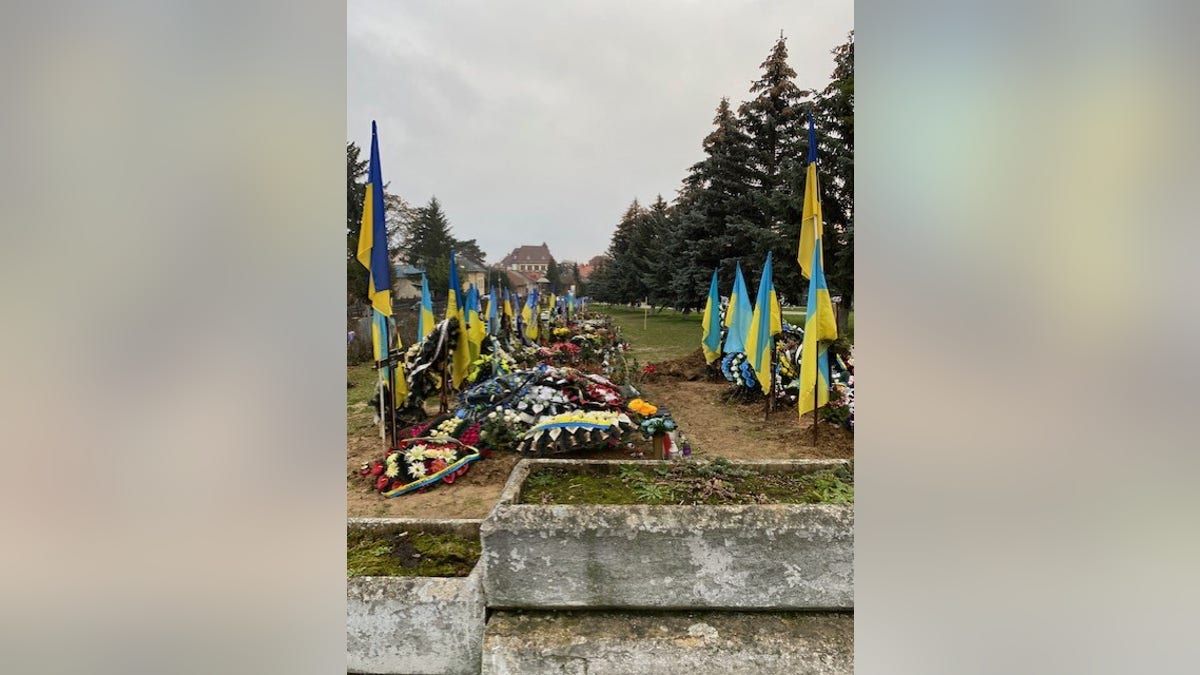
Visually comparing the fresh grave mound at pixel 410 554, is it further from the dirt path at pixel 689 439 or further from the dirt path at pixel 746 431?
the dirt path at pixel 746 431

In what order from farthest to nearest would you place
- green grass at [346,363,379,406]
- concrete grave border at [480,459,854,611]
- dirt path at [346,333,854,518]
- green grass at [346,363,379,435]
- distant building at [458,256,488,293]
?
1. distant building at [458,256,488,293]
2. green grass at [346,363,379,406]
3. green grass at [346,363,379,435]
4. dirt path at [346,333,854,518]
5. concrete grave border at [480,459,854,611]

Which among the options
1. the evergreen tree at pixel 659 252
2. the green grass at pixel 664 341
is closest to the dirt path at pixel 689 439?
the green grass at pixel 664 341

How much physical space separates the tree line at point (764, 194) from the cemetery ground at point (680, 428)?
3099mm

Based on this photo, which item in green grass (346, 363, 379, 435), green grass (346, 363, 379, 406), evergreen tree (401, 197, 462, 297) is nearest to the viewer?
green grass (346, 363, 379, 435)

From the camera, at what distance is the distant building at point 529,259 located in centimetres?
6362

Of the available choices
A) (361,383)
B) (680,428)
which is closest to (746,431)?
(680,428)

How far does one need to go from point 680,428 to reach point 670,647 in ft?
11.9

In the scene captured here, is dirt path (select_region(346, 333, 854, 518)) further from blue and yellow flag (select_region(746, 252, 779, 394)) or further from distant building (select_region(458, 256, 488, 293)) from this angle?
distant building (select_region(458, 256, 488, 293))

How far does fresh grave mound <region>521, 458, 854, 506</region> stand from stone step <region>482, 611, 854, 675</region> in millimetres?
525

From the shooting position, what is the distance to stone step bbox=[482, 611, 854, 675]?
163cm

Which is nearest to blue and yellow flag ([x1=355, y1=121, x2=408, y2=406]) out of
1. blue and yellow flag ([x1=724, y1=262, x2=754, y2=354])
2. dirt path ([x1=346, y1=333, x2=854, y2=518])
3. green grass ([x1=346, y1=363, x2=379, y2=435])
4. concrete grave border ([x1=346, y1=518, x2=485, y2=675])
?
dirt path ([x1=346, y1=333, x2=854, y2=518])
